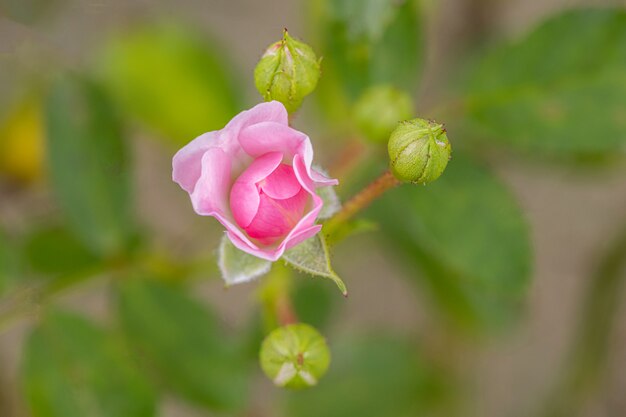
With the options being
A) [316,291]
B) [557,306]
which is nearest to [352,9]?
[316,291]

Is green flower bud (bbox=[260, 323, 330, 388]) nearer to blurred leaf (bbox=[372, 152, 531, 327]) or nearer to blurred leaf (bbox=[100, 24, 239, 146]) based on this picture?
blurred leaf (bbox=[372, 152, 531, 327])

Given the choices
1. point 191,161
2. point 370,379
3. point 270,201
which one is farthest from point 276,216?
point 370,379

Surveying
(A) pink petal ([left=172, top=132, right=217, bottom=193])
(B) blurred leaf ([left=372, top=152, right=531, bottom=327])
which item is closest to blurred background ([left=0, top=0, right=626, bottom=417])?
(B) blurred leaf ([left=372, top=152, right=531, bottom=327])

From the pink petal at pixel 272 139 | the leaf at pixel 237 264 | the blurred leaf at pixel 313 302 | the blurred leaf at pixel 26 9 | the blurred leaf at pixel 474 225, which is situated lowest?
the leaf at pixel 237 264

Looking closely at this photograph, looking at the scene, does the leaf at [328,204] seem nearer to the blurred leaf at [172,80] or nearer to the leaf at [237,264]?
the leaf at [237,264]

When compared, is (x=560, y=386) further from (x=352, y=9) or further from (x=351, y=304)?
(x=352, y=9)

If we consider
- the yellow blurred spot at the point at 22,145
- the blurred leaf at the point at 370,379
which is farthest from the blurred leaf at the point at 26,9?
the blurred leaf at the point at 370,379
